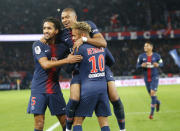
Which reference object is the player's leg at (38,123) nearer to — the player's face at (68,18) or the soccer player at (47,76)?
the soccer player at (47,76)

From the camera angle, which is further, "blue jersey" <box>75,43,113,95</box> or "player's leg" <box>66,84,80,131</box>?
"player's leg" <box>66,84,80,131</box>

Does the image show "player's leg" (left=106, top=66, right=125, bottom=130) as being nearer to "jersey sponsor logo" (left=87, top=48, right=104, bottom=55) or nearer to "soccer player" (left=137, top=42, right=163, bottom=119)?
"jersey sponsor logo" (left=87, top=48, right=104, bottom=55)

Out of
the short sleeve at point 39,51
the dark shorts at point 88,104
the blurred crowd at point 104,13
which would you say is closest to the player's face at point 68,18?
the short sleeve at point 39,51

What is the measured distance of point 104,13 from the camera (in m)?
38.2

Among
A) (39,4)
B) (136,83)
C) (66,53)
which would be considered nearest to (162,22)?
(136,83)

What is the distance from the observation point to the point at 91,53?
15.9ft

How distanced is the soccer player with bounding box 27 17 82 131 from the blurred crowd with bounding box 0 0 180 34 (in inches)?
1179

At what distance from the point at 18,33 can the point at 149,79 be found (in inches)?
993

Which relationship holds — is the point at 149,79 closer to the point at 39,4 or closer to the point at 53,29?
the point at 53,29

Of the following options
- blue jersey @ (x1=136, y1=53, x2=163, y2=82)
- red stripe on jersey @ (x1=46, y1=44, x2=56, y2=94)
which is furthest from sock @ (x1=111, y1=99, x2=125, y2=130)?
blue jersey @ (x1=136, y1=53, x2=163, y2=82)

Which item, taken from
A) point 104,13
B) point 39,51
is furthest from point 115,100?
point 104,13

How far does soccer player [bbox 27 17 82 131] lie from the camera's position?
5281mm

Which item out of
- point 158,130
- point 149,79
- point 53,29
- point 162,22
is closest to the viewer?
point 53,29

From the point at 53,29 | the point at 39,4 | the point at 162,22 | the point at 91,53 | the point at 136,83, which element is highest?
the point at 39,4
